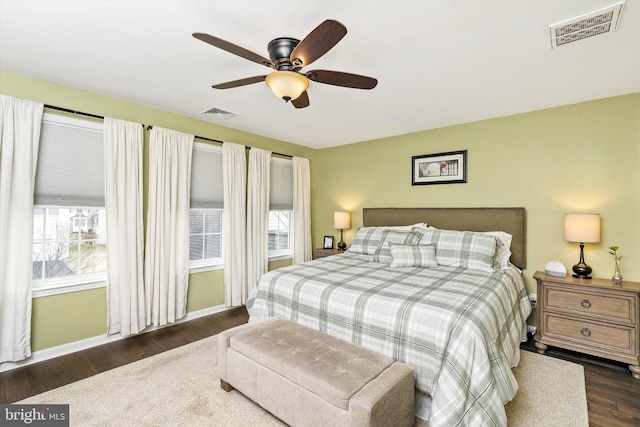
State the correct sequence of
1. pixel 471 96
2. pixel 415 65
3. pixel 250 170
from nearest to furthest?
pixel 415 65 → pixel 471 96 → pixel 250 170

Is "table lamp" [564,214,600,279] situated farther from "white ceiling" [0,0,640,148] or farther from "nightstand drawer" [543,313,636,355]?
"white ceiling" [0,0,640,148]

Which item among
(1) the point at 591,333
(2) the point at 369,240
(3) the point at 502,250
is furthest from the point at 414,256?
(1) the point at 591,333

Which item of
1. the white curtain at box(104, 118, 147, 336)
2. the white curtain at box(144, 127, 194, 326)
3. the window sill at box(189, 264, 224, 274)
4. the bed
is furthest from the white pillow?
the white curtain at box(104, 118, 147, 336)

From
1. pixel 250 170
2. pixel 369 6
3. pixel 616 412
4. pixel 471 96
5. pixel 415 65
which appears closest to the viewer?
pixel 369 6

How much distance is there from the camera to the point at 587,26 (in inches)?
73.7

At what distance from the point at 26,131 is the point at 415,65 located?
335cm

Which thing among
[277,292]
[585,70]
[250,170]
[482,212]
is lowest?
[277,292]

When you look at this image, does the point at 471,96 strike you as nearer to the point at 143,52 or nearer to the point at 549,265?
the point at 549,265

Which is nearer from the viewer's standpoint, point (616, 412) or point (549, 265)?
point (616, 412)

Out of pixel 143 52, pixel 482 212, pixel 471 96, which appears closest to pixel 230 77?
pixel 143 52

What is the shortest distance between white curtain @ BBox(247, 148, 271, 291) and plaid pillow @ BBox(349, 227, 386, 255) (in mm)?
1386

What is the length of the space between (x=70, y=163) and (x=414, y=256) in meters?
3.56

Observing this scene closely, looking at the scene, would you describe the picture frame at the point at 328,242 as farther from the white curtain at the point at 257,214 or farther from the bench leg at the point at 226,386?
the bench leg at the point at 226,386

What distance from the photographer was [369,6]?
5.65ft
